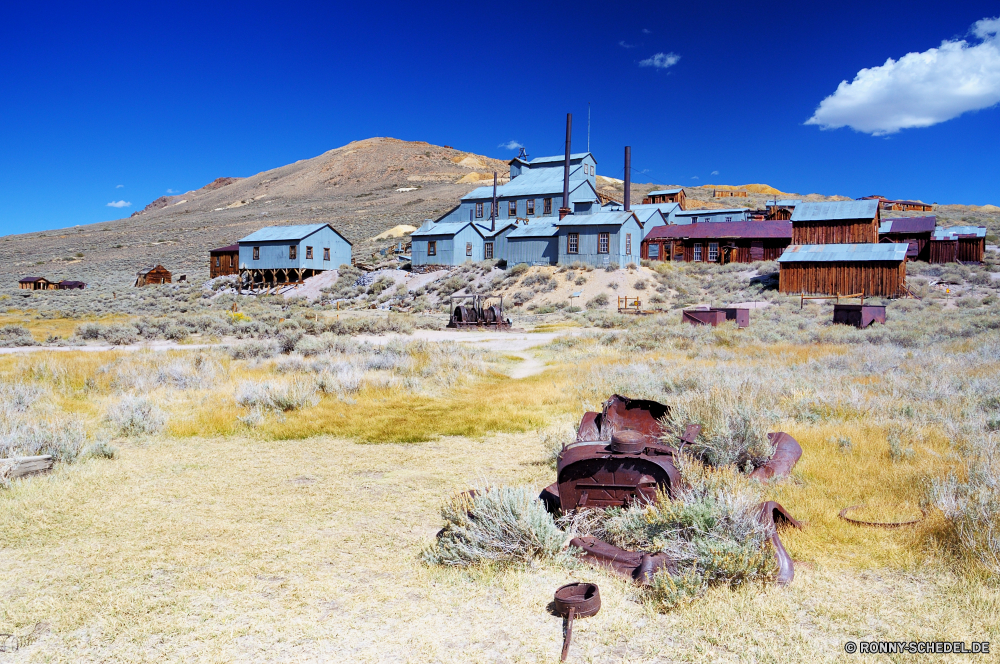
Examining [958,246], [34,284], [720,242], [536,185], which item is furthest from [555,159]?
[34,284]

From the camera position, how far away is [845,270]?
35094mm

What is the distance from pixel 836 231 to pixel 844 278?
7348 mm

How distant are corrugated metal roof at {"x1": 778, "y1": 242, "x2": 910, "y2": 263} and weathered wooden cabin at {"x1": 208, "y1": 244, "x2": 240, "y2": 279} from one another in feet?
145

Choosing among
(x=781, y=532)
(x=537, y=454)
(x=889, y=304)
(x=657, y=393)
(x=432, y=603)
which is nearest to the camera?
(x=432, y=603)

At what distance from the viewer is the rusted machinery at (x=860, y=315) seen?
69.0 ft

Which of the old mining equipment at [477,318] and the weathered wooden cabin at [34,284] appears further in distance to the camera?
the weathered wooden cabin at [34,284]

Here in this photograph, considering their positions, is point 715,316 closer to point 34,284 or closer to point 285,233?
point 285,233

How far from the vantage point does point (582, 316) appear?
30031 mm

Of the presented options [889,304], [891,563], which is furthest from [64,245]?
[891,563]

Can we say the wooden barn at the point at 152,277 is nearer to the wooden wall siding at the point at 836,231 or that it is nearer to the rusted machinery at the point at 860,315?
the wooden wall siding at the point at 836,231

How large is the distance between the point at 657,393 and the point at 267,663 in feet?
24.8

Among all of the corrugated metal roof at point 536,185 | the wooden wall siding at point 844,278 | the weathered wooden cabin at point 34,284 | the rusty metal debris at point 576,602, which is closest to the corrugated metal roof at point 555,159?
the corrugated metal roof at point 536,185

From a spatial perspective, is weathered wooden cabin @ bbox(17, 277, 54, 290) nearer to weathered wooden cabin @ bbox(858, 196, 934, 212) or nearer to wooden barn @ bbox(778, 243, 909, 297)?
wooden barn @ bbox(778, 243, 909, 297)

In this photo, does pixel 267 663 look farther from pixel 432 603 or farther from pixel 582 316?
pixel 582 316
